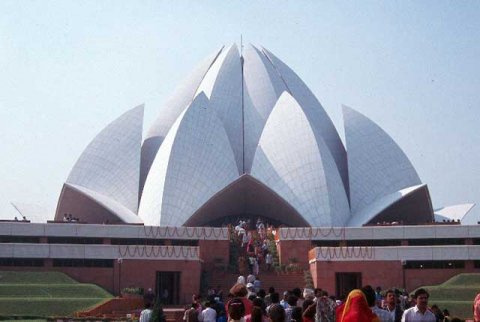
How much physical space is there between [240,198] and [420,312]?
23.2 meters

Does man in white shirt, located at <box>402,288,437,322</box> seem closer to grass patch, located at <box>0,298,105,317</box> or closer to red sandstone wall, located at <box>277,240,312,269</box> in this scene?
grass patch, located at <box>0,298,105,317</box>

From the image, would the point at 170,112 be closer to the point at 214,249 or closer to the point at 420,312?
the point at 214,249

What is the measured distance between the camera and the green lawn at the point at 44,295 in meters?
15.8

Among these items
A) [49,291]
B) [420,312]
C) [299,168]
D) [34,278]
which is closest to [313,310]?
[420,312]

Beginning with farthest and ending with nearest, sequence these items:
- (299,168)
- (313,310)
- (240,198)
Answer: (240,198), (299,168), (313,310)

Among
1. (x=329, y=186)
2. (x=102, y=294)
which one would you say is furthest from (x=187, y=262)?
(x=329, y=186)

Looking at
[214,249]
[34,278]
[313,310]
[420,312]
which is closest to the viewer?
[420,312]

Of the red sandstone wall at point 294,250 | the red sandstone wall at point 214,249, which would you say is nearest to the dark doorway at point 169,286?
the red sandstone wall at point 214,249

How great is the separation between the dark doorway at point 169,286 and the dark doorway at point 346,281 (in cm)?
437

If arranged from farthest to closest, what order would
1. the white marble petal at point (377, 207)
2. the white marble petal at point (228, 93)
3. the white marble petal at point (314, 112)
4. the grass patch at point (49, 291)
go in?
the white marble petal at point (314, 112)
the white marble petal at point (228, 93)
the white marble petal at point (377, 207)
the grass patch at point (49, 291)

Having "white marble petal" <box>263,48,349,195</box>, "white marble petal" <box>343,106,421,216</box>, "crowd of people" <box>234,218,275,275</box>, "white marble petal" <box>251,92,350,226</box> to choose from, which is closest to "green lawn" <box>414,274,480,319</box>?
"crowd of people" <box>234,218,275,275</box>

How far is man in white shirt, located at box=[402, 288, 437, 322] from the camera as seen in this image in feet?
22.0

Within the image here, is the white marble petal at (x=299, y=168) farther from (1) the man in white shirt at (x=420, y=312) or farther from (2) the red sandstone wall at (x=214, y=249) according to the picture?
(1) the man in white shirt at (x=420, y=312)

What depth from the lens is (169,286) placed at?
21.9 metres
